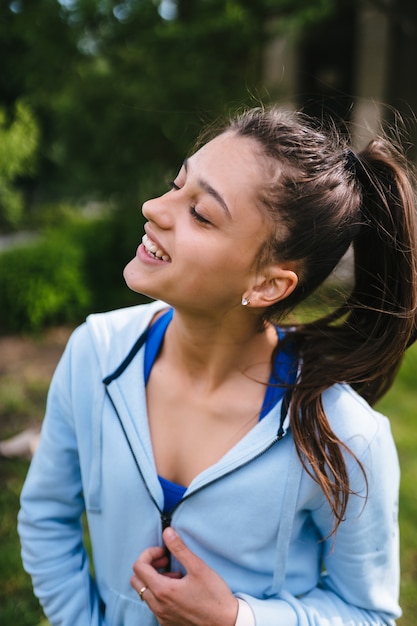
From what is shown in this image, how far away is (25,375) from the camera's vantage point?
4.50m

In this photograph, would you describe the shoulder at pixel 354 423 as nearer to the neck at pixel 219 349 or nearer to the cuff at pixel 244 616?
the neck at pixel 219 349

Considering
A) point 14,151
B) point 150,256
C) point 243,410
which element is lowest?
point 243,410

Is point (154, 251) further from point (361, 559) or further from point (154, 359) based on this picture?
point (361, 559)

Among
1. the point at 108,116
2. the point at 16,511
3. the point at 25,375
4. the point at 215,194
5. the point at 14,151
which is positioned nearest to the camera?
the point at 215,194

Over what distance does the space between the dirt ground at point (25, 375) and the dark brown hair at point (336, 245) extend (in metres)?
2.67

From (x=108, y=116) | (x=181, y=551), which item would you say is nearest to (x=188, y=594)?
(x=181, y=551)

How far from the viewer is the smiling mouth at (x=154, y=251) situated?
53.6 inches

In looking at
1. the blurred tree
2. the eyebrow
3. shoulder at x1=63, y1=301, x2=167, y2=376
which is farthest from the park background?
the eyebrow

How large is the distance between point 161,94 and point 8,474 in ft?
11.9

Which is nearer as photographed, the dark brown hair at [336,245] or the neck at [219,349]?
the dark brown hair at [336,245]

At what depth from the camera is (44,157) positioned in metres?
13.3

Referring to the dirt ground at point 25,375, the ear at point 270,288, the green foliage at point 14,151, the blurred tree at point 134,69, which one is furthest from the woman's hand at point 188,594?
the green foliage at point 14,151

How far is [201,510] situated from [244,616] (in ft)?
0.82

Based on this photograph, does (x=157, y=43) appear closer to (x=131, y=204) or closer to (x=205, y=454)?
(x=131, y=204)
